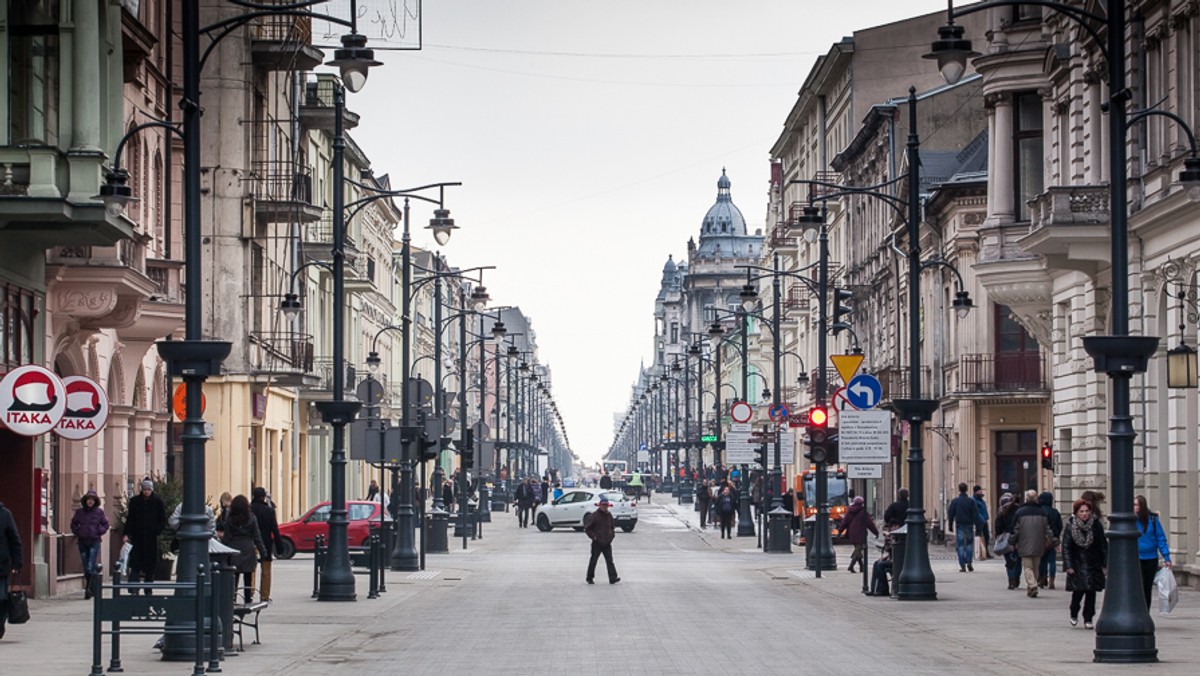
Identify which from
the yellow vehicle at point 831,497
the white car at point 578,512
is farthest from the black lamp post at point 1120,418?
the white car at point 578,512

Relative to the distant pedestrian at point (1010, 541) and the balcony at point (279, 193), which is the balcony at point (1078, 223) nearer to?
the distant pedestrian at point (1010, 541)

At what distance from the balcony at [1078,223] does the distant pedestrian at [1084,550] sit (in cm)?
1061

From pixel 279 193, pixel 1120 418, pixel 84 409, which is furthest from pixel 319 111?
pixel 1120 418

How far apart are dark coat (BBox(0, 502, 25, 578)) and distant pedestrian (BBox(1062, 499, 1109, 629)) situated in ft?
35.3

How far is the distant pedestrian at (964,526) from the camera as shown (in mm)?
40000

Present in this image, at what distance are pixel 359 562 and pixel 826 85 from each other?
50.3m

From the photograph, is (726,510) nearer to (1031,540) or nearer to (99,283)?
(1031,540)

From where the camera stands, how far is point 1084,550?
23109 millimetres

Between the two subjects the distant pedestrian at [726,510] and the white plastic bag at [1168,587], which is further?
the distant pedestrian at [726,510]

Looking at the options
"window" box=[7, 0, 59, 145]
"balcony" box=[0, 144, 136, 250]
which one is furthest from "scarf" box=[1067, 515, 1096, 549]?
"window" box=[7, 0, 59, 145]

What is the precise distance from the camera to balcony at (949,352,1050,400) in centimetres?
5325

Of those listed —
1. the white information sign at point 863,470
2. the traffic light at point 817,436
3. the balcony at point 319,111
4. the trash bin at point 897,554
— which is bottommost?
the trash bin at point 897,554

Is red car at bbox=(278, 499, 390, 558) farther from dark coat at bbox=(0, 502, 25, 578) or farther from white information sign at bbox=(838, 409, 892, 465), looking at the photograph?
dark coat at bbox=(0, 502, 25, 578)

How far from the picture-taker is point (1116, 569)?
19406 millimetres
